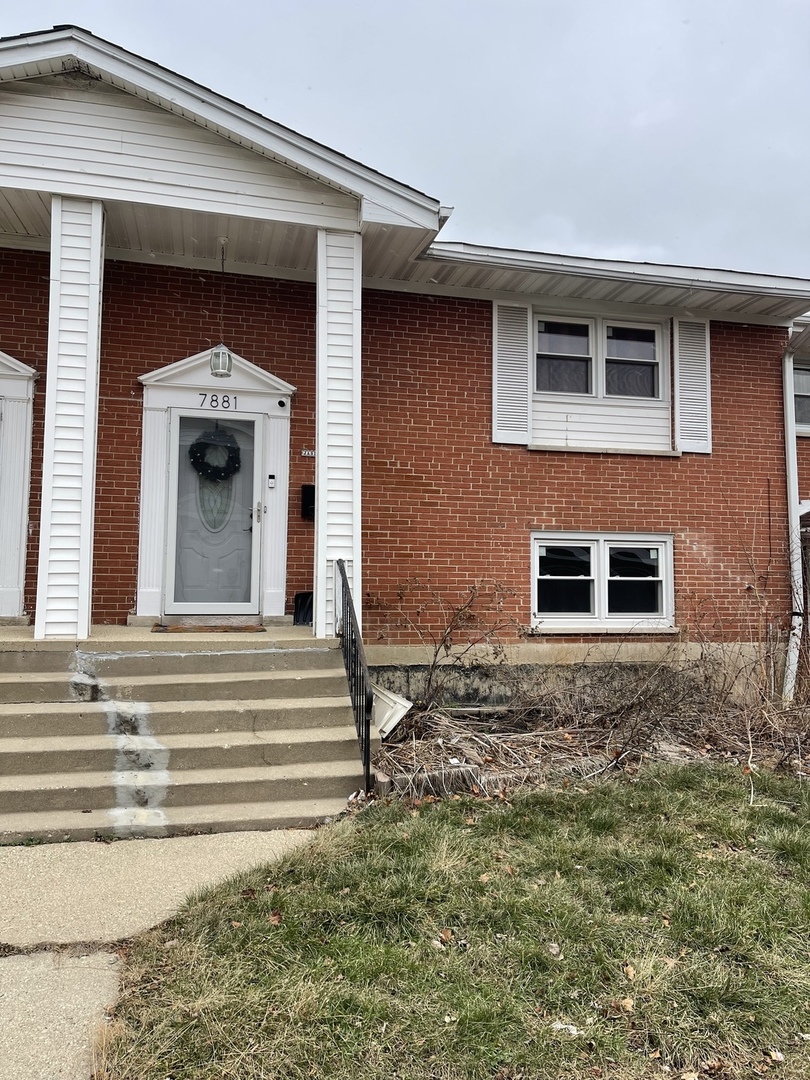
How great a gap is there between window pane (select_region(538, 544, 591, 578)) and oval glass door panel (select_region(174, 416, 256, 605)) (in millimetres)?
3291

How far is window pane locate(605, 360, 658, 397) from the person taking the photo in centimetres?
888

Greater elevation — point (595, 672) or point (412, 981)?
point (595, 672)

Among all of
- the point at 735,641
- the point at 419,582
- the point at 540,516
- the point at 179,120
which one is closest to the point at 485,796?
the point at 419,582

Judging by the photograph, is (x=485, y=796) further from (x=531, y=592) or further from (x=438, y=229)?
(x=438, y=229)

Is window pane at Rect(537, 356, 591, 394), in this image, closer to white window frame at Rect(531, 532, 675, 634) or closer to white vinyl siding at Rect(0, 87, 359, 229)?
white window frame at Rect(531, 532, 675, 634)

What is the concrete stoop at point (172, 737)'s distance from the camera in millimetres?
4633

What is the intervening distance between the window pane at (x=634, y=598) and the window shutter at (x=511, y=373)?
6.65 ft

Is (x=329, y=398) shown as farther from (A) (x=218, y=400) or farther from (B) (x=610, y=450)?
(B) (x=610, y=450)

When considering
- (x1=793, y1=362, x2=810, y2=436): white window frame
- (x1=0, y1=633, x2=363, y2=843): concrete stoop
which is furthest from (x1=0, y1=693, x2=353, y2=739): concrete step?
(x1=793, y1=362, x2=810, y2=436): white window frame

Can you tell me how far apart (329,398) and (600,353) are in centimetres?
384

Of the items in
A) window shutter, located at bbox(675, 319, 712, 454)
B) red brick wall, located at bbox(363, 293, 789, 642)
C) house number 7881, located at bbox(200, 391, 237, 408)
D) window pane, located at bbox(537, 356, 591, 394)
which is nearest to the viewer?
house number 7881, located at bbox(200, 391, 237, 408)

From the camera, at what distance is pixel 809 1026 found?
281cm

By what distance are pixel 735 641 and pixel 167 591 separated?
637cm

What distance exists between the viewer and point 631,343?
354 inches
